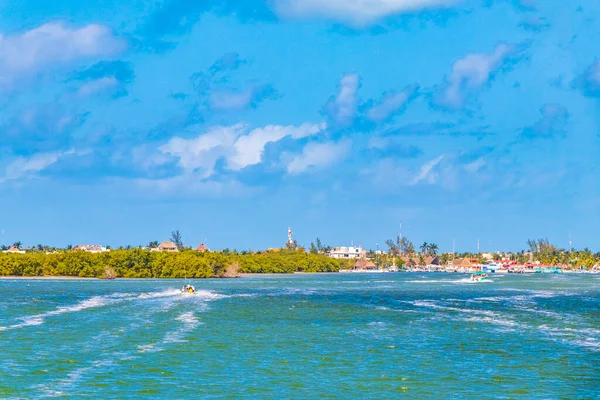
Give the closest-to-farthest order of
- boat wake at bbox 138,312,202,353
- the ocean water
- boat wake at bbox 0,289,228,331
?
1. the ocean water
2. boat wake at bbox 138,312,202,353
3. boat wake at bbox 0,289,228,331

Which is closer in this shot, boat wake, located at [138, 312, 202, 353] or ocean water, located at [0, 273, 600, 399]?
ocean water, located at [0, 273, 600, 399]

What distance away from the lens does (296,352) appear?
76.4m

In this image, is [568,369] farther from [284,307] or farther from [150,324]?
[284,307]

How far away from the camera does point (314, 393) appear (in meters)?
55.8

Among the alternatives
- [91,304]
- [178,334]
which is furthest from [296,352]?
[91,304]

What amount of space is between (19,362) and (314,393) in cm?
2799

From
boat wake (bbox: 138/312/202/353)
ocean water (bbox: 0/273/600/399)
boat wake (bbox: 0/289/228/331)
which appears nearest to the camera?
ocean water (bbox: 0/273/600/399)

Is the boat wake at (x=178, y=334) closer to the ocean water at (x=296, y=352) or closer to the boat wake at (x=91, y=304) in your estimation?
the ocean water at (x=296, y=352)

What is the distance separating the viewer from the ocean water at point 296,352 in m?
57.4

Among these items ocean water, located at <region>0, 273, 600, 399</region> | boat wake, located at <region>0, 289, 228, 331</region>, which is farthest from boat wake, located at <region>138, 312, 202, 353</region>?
boat wake, located at <region>0, 289, 228, 331</region>

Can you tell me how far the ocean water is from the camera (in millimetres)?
57438

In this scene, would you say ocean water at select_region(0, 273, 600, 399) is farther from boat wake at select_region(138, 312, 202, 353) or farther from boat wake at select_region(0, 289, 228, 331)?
boat wake at select_region(0, 289, 228, 331)

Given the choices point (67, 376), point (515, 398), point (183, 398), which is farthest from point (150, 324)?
point (515, 398)

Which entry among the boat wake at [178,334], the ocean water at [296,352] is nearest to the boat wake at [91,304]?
the ocean water at [296,352]
